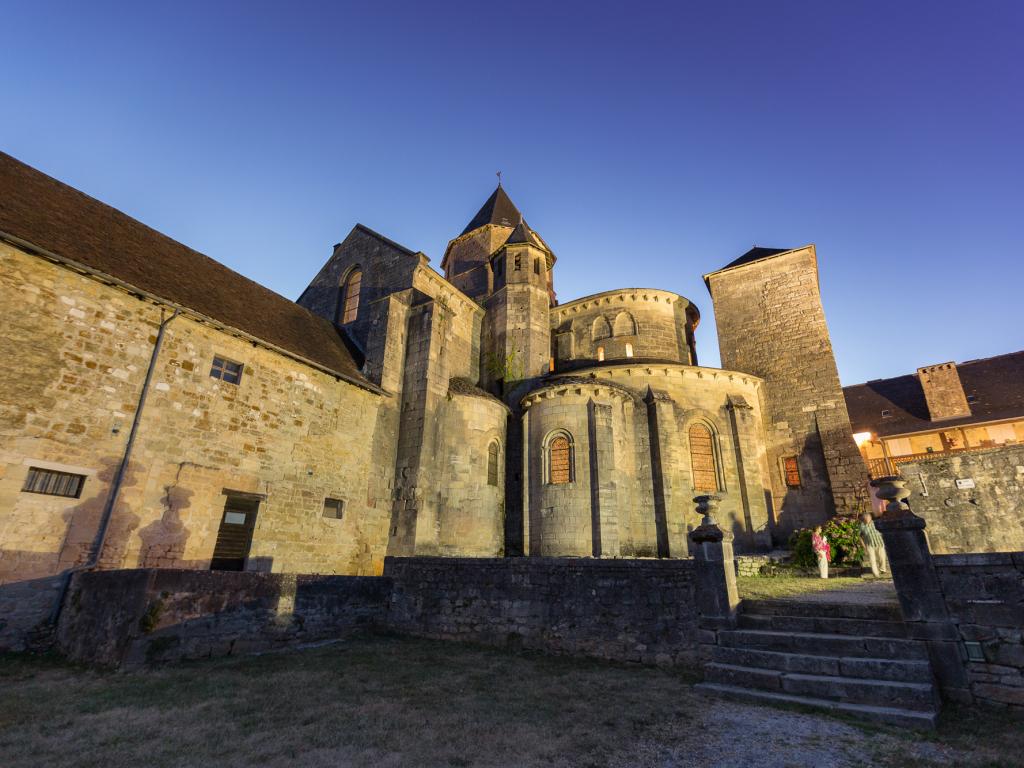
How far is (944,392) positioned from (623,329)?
15829 mm

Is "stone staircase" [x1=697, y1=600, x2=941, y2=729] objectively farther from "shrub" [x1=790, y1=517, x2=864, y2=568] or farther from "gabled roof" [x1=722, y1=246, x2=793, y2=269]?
"gabled roof" [x1=722, y1=246, x2=793, y2=269]

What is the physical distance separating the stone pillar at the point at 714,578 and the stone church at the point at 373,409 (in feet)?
26.1

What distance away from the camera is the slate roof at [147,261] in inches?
425

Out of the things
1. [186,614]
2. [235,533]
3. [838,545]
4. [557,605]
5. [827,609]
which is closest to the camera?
[827,609]

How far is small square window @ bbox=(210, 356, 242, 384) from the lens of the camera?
41.1 feet

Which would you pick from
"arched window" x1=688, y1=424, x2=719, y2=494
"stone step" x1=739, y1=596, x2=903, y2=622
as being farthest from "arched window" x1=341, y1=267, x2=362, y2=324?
"stone step" x1=739, y1=596, x2=903, y2=622

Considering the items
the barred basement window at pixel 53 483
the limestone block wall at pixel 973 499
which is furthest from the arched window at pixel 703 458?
the barred basement window at pixel 53 483

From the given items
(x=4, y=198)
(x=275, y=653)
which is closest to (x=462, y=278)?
(x=4, y=198)

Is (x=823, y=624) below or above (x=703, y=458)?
below

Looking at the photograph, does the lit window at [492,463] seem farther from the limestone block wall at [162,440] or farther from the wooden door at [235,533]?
the wooden door at [235,533]

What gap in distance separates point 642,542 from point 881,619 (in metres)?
10.4

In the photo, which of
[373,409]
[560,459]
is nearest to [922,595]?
[560,459]

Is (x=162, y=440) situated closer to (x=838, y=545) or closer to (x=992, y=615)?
(x=992, y=615)

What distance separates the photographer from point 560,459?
17062 millimetres
